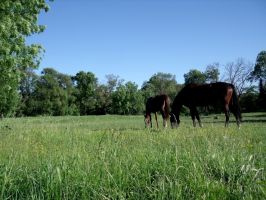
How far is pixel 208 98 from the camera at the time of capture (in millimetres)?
20750

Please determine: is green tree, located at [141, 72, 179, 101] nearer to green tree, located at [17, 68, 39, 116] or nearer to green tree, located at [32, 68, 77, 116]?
green tree, located at [32, 68, 77, 116]

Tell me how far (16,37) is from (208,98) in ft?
41.1

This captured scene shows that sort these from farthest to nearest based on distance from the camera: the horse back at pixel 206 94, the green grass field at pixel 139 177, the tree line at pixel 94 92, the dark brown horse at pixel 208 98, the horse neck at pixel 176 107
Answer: the tree line at pixel 94 92, the horse neck at pixel 176 107, the horse back at pixel 206 94, the dark brown horse at pixel 208 98, the green grass field at pixel 139 177

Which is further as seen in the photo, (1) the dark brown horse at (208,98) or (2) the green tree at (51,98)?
(2) the green tree at (51,98)

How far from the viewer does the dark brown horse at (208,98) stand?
19703 millimetres

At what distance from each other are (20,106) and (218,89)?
95.2 metres

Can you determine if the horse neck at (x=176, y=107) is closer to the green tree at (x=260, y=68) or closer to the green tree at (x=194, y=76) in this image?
the green tree at (x=260, y=68)

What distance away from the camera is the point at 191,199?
421 cm

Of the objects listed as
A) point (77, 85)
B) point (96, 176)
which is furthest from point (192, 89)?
point (77, 85)

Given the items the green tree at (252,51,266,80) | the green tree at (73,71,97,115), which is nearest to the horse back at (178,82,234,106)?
the green tree at (252,51,266,80)

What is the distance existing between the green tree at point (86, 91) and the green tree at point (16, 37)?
307 feet

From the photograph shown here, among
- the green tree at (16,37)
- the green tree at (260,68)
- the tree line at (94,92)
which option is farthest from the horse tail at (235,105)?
the green tree at (260,68)

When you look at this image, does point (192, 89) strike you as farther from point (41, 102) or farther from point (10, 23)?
point (41, 102)

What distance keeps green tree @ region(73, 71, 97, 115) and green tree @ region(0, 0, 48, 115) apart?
307 feet
